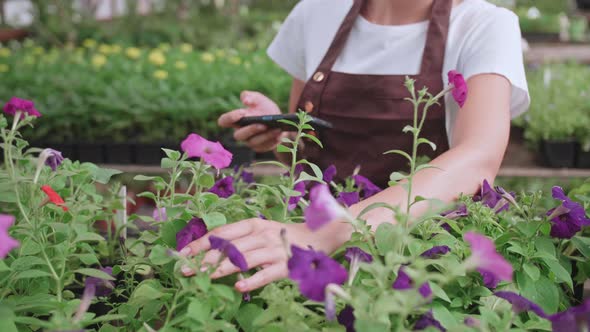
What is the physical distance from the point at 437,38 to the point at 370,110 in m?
0.21

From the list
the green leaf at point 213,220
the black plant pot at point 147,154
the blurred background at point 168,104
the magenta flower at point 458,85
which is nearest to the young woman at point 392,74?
the magenta flower at point 458,85

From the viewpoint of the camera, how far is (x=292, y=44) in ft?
5.71

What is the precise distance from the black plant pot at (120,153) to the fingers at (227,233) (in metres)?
2.23

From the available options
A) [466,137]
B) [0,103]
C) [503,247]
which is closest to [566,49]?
[0,103]

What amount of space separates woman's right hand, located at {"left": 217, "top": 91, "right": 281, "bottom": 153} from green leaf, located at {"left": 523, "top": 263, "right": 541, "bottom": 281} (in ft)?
2.34

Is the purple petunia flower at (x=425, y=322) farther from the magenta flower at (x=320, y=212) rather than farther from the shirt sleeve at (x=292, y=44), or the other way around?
the shirt sleeve at (x=292, y=44)

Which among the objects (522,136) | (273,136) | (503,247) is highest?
(503,247)

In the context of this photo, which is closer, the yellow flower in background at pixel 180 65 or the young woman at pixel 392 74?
the young woman at pixel 392 74

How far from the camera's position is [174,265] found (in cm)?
80

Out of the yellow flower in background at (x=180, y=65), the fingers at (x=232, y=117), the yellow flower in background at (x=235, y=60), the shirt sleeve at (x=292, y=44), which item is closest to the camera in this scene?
the fingers at (x=232, y=117)

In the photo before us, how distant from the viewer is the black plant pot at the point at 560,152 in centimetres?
290

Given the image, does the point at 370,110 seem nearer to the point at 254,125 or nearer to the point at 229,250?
the point at 254,125

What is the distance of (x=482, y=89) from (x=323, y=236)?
58 centimetres

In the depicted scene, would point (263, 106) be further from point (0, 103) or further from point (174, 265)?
point (0, 103)
